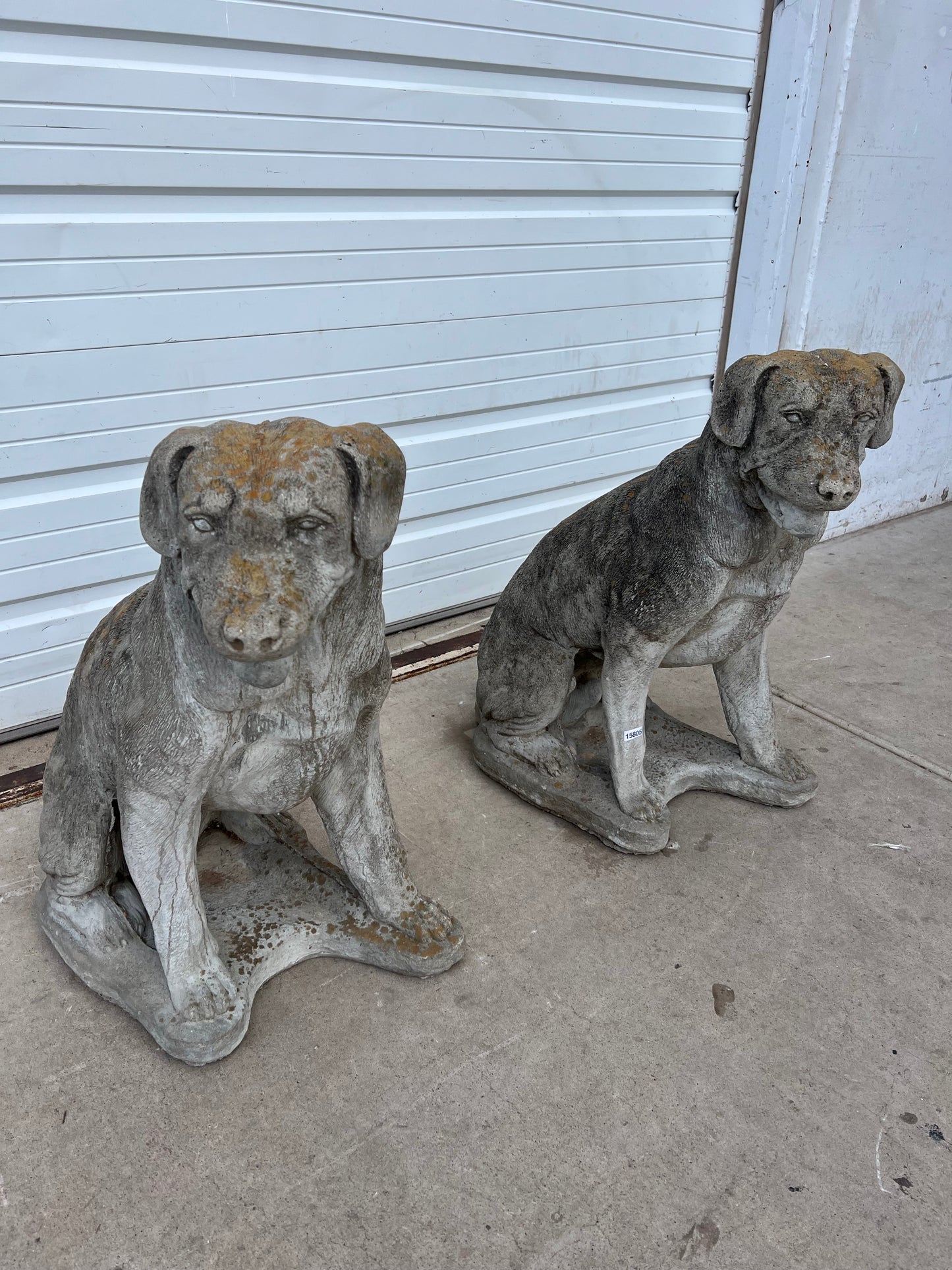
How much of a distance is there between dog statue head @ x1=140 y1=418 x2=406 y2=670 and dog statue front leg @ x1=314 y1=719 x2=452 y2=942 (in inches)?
24.7

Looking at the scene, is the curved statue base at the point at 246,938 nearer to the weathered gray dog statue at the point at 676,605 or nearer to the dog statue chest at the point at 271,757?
the dog statue chest at the point at 271,757

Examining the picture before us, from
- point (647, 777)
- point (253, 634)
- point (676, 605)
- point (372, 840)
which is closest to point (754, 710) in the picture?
point (647, 777)

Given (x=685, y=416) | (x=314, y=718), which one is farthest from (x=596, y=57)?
(x=314, y=718)

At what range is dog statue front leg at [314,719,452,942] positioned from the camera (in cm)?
214

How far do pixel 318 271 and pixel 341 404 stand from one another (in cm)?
48

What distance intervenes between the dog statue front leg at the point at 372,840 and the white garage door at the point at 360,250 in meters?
1.57

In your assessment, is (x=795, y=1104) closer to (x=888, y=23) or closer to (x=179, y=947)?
(x=179, y=947)

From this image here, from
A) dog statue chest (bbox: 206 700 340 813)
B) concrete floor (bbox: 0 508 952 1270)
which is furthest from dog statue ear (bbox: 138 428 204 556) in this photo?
concrete floor (bbox: 0 508 952 1270)

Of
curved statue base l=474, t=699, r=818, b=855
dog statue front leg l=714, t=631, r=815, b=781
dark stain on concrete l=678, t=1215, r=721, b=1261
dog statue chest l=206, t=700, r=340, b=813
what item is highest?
dog statue chest l=206, t=700, r=340, b=813

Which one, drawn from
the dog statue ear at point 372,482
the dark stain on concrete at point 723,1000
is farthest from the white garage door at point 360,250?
the dark stain on concrete at point 723,1000

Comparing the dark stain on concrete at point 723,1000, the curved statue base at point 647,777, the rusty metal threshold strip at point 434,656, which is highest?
the curved statue base at point 647,777

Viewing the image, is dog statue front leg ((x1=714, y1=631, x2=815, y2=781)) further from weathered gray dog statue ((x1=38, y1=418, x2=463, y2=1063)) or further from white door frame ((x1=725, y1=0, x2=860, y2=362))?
white door frame ((x1=725, y1=0, x2=860, y2=362))

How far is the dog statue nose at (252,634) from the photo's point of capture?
4.80 ft

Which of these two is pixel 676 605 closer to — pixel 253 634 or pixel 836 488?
pixel 836 488
